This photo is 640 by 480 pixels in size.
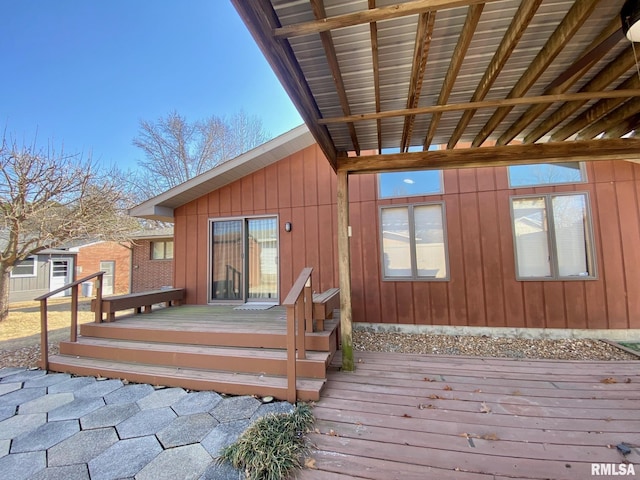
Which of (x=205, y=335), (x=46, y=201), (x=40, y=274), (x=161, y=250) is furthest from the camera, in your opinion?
(x=40, y=274)

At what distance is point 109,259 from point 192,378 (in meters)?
15.0

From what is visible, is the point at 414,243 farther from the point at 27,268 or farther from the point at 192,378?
the point at 27,268

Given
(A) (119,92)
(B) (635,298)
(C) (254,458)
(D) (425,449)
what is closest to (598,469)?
(D) (425,449)

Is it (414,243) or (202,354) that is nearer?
(202,354)

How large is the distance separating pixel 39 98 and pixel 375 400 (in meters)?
22.0

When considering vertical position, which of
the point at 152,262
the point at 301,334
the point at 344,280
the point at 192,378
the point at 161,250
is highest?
the point at 161,250

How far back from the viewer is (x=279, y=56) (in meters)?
1.79

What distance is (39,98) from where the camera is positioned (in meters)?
14.9

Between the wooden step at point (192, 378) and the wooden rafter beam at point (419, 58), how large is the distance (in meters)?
2.77

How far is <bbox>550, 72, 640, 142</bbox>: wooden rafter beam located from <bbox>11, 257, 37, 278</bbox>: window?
1796 cm

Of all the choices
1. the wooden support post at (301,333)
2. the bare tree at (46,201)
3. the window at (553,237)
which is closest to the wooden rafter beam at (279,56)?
the wooden support post at (301,333)

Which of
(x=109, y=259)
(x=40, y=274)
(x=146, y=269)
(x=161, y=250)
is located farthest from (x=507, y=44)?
(x=40, y=274)

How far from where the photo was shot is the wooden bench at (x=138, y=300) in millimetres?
4066

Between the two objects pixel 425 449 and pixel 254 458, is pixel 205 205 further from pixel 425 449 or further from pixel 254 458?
pixel 425 449
